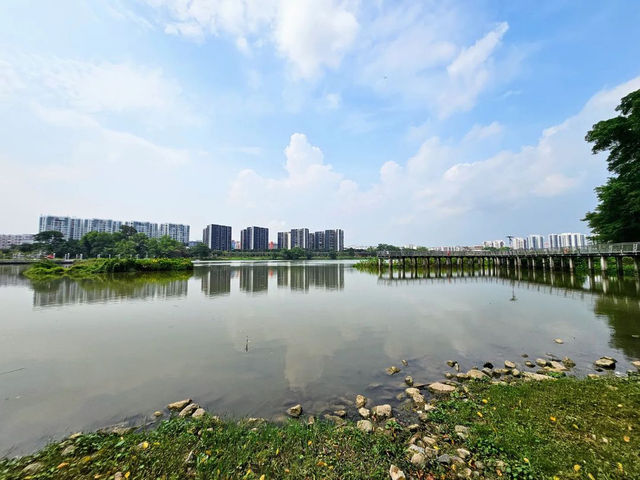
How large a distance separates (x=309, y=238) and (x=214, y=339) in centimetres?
17742

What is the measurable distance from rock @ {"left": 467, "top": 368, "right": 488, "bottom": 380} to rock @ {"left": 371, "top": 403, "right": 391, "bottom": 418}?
2988 millimetres

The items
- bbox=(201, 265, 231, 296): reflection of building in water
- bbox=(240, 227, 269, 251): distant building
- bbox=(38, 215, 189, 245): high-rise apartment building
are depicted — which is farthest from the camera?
bbox=(240, 227, 269, 251): distant building

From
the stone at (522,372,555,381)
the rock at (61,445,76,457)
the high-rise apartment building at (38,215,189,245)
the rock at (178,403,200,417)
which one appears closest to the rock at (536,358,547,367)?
the stone at (522,372,555,381)

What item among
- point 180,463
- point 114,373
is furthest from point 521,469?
point 114,373

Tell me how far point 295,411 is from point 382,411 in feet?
6.08

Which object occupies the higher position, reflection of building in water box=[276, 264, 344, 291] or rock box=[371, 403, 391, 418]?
rock box=[371, 403, 391, 418]

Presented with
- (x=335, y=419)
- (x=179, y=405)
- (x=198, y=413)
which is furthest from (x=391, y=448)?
(x=179, y=405)

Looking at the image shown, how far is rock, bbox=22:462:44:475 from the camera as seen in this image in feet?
12.4

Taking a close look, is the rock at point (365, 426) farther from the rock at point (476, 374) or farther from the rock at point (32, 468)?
the rock at point (32, 468)

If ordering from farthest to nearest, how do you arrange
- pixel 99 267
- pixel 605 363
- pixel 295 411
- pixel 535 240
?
pixel 535 240, pixel 99 267, pixel 605 363, pixel 295 411

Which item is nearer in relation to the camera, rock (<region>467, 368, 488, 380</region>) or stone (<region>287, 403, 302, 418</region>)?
stone (<region>287, 403, 302, 418</region>)

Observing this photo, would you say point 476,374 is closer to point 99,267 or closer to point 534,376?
point 534,376

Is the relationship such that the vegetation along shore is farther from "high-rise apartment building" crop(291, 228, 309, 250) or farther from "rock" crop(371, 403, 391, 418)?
"high-rise apartment building" crop(291, 228, 309, 250)

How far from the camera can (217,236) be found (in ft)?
566
